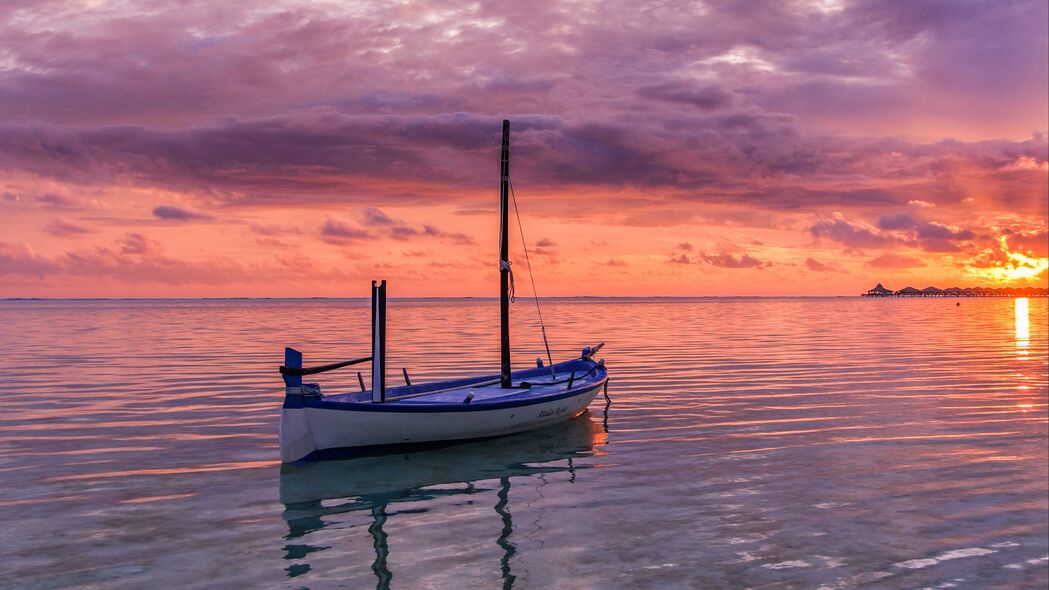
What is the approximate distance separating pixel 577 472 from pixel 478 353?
3609 centimetres

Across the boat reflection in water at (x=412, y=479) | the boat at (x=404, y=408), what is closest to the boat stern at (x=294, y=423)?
the boat at (x=404, y=408)

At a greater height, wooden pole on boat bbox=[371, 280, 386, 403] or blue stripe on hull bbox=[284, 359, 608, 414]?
wooden pole on boat bbox=[371, 280, 386, 403]

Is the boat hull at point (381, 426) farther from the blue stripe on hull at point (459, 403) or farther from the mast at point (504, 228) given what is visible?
the mast at point (504, 228)

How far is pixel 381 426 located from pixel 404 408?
76 cm

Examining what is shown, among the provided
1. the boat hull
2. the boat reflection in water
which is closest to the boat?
the boat hull

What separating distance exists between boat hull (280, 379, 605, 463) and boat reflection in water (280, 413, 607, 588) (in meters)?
0.46

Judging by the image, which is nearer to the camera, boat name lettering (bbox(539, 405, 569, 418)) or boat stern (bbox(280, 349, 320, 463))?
boat stern (bbox(280, 349, 320, 463))

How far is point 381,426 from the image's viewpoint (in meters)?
20.6

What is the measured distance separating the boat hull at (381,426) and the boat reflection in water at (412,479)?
456 mm

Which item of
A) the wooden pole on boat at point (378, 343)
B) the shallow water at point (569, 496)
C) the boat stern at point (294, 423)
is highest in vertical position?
the wooden pole on boat at point (378, 343)

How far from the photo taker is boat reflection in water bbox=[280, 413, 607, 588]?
46.2 feet

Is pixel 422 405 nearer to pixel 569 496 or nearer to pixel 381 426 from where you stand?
pixel 381 426

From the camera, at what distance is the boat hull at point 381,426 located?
64.4ft

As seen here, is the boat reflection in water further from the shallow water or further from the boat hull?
the boat hull
